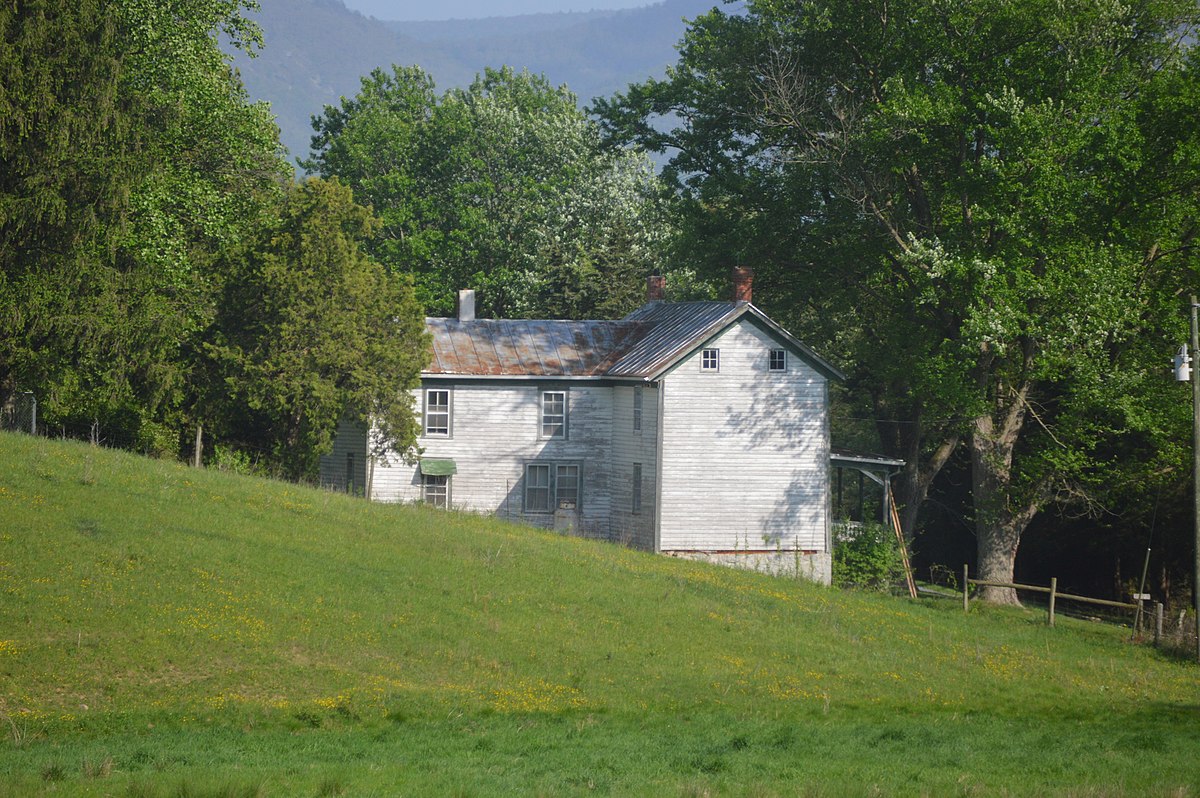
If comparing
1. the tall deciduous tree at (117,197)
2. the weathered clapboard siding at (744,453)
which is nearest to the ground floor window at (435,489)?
the weathered clapboard siding at (744,453)

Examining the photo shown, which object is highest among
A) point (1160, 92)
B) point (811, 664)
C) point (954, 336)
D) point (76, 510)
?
point (1160, 92)

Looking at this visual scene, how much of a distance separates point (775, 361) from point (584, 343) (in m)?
8.21

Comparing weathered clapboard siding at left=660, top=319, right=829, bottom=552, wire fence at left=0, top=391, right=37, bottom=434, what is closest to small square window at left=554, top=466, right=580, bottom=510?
weathered clapboard siding at left=660, top=319, right=829, bottom=552

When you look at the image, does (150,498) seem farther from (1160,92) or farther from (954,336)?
(1160,92)

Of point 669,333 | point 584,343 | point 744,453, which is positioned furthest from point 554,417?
point 744,453

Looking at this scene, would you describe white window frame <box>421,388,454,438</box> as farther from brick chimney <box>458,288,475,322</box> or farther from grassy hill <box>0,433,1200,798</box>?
grassy hill <box>0,433,1200,798</box>

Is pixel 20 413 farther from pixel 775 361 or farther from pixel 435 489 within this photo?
pixel 775 361

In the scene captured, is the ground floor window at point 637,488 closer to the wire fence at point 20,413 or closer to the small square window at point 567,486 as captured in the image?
the small square window at point 567,486

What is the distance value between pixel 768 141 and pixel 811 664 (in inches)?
945

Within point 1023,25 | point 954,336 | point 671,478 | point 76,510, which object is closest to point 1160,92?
point 1023,25

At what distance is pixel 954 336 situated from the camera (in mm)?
42344

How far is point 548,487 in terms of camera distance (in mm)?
45281

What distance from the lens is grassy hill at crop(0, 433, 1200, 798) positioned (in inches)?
691

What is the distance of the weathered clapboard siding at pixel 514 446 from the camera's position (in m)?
44.8
